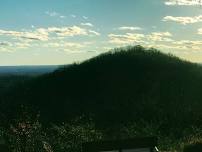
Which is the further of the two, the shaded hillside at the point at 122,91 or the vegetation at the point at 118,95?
the shaded hillside at the point at 122,91

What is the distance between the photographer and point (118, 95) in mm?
58438

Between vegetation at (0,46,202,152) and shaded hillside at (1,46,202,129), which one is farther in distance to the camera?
shaded hillside at (1,46,202,129)

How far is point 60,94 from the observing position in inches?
2493

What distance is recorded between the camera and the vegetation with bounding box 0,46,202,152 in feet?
152

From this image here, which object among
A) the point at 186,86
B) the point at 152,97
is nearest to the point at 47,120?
the point at 152,97

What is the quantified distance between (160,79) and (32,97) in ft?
59.7

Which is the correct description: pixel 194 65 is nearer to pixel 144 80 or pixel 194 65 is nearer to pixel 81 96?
pixel 144 80

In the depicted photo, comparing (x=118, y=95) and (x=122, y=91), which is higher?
(x=122, y=91)

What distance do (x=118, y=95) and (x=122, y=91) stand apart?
116 centimetres

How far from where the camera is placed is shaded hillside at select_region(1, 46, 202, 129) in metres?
49.3

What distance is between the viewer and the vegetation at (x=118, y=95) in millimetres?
46288

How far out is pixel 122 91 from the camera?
59.3 meters

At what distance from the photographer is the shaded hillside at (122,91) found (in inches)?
1943

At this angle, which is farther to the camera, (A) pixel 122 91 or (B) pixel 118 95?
(A) pixel 122 91
